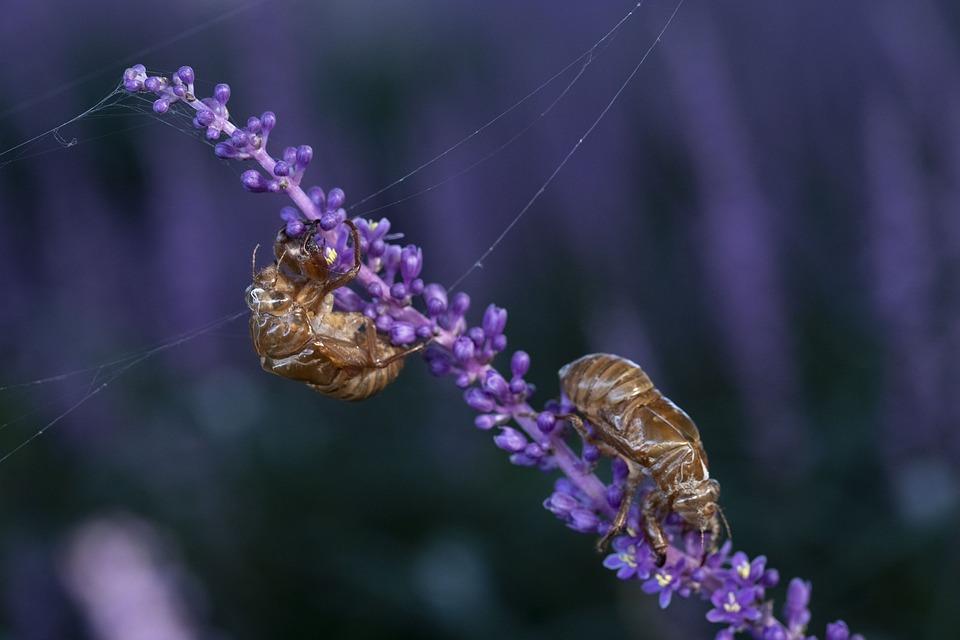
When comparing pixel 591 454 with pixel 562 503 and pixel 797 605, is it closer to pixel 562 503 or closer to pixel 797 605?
pixel 562 503

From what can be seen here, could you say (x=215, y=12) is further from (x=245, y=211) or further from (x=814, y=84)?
(x=814, y=84)

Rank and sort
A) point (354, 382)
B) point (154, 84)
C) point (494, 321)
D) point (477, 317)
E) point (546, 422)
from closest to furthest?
point (154, 84), point (546, 422), point (494, 321), point (354, 382), point (477, 317)

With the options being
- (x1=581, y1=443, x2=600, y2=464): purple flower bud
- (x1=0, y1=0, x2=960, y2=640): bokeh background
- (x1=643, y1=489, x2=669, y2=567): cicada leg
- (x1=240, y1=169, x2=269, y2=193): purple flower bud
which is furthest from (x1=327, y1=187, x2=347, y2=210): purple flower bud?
(x1=0, y1=0, x2=960, y2=640): bokeh background

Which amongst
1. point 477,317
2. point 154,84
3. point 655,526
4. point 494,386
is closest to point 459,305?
point 494,386

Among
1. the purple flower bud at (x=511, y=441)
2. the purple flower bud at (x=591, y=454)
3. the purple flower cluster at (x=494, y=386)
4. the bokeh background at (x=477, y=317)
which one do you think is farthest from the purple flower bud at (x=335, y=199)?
the bokeh background at (x=477, y=317)

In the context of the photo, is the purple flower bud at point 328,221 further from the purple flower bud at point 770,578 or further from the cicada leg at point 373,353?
the purple flower bud at point 770,578

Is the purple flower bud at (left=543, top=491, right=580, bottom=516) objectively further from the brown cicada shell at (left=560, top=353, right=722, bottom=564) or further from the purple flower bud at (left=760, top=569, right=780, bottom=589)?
the purple flower bud at (left=760, top=569, right=780, bottom=589)
